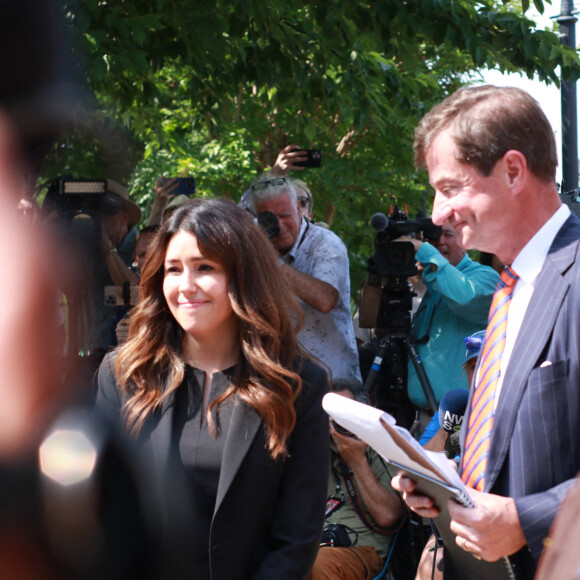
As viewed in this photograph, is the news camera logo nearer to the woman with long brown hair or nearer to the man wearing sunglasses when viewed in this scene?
the man wearing sunglasses

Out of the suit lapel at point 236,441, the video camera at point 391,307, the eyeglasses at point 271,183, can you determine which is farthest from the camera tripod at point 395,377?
the suit lapel at point 236,441

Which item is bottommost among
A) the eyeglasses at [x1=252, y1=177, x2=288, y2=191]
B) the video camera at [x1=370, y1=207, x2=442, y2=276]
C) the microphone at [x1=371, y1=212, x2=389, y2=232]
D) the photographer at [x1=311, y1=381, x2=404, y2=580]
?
the photographer at [x1=311, y1=381, x2=404, y2=580]

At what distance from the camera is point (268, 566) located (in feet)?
7.25

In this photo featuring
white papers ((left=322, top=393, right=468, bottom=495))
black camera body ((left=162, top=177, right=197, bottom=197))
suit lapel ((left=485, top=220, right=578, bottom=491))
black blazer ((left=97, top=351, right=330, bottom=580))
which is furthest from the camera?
black camera body ((left=162, top=177, right=197, bottom=197))

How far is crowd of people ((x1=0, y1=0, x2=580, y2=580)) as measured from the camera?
5.10ft

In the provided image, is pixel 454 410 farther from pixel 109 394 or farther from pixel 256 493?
pixel 109 394

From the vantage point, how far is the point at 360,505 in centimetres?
376

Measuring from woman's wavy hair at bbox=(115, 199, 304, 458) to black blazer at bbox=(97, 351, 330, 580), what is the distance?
0.15 feet

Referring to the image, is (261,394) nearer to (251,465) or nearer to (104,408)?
(251,465)

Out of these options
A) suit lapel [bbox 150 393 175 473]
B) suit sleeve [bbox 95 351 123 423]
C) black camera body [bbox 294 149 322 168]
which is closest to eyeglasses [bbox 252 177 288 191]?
black camera body [bbox 294 149 322 168]

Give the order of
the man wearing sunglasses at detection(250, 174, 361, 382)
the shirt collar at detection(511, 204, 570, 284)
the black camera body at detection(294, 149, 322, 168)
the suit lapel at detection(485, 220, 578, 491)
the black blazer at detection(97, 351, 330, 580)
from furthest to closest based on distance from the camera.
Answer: the black camera body at detection(294, 149, 322, 168)
the man wearing sunglasses at detection(250, 174, 361, 382)
the black blazer at detection(97, 351, 330, 580)
the shirt collar at detection(511, 204, 570, 284)
the suit lapel at detection(485, 220, 578, 491)

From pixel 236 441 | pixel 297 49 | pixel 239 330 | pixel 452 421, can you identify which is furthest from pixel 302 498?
pixel 297 49

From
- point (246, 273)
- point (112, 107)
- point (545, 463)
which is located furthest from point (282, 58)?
point (545, 463)

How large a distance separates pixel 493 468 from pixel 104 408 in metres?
1.18
